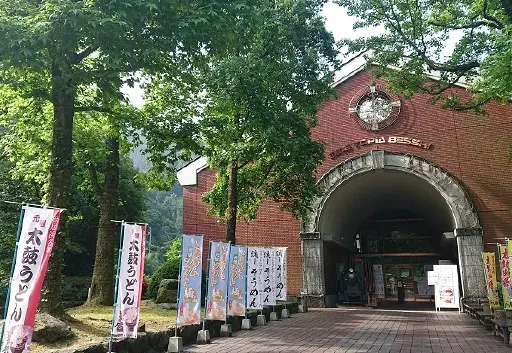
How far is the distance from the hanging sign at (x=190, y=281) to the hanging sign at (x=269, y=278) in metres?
4.48

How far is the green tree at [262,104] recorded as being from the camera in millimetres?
11070

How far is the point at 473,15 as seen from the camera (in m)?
12.6

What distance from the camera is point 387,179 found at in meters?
19.8

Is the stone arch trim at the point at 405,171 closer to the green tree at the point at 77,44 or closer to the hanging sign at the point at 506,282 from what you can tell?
the hanging sign at the point at 506,282

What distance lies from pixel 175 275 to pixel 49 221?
37.0 feet

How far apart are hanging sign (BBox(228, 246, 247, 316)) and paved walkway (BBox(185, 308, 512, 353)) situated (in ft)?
2.11

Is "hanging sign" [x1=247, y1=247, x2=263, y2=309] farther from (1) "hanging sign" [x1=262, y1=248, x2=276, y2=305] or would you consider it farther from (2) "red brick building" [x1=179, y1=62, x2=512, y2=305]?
(2) "red brick building" [x1=179, y1=62, x2=512, y2=305]

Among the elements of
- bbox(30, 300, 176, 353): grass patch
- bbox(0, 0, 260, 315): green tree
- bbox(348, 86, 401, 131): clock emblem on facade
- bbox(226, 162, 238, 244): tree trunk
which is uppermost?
bbox(348, 86, 401, 131): clock emblem on facade

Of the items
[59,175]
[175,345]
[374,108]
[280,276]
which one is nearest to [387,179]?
[374,108]

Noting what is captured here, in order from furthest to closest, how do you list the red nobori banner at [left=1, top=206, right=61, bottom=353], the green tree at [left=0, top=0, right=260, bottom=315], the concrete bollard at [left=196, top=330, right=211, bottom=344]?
1. the concrete bollard at [left=196, top=330, right=211, bottom=344]
2. the green tree at [left=0, top=0, right=260, bottom=315]
3. the red nobori banner at [left=1, top=206, right=61, bottom=353]

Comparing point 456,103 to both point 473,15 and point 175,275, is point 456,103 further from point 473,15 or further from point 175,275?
point 175,275

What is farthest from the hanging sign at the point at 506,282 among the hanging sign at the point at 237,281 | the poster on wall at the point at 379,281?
the poster on wall at the point at 379,281

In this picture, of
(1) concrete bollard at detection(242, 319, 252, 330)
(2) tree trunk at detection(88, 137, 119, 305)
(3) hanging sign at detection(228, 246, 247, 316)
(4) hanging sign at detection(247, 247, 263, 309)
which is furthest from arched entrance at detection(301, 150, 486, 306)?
(2) tree trunk at detection(88, 137, 119, 305)

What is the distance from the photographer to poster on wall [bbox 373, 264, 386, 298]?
75.1ft
